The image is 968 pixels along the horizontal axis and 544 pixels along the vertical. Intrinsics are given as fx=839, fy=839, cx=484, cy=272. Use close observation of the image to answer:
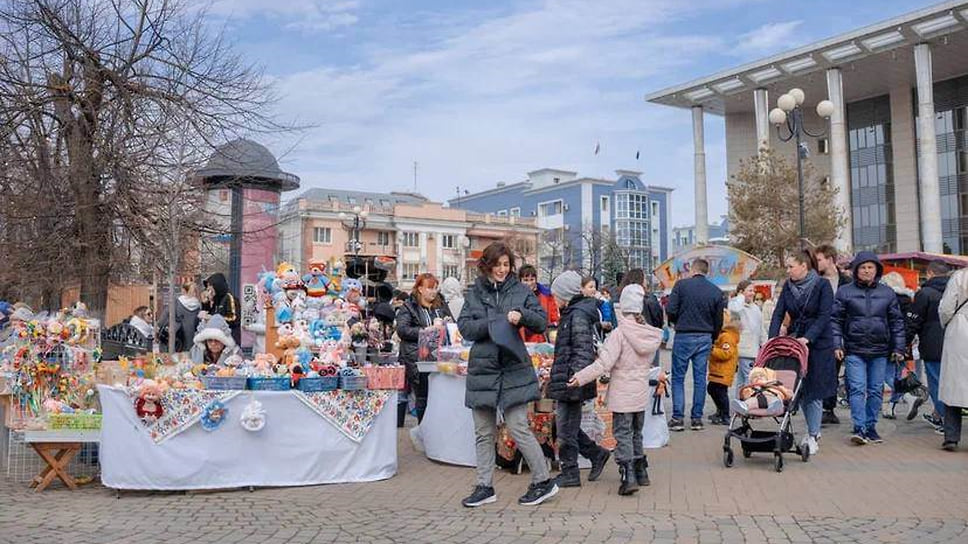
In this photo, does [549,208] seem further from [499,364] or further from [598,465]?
[499,364]

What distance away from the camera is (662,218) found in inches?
3647

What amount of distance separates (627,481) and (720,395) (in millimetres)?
4139

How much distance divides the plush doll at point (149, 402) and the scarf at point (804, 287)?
5.85 m

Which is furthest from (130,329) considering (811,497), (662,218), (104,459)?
(662,218)

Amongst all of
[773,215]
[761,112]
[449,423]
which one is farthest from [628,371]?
[761,112]

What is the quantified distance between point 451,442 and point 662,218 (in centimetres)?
8749

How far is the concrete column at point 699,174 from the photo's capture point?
179ft

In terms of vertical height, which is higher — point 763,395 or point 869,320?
point 869,320

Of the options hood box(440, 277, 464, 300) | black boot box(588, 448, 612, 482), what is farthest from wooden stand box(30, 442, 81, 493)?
hood box(440, 277, 464, 300)

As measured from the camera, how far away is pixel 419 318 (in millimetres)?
A: 8992

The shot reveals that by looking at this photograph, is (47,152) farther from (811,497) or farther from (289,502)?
(811,497)

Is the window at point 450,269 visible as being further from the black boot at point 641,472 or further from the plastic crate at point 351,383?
the black boot at point 641,472

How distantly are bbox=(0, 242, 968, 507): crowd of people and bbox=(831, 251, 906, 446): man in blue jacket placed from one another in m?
0.01

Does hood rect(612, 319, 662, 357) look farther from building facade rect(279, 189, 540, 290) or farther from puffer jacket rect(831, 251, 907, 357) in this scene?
building facade rect(279, 189, 540, 290)
